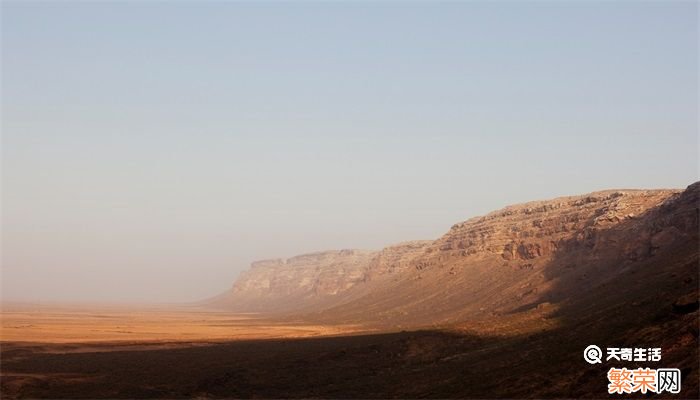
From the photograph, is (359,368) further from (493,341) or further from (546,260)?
(546,260)

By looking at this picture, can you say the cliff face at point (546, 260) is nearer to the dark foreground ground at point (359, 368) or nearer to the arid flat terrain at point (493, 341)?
the arid flat terrain at point (493, 341)

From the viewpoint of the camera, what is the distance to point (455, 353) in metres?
44.6

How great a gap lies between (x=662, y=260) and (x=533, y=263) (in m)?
35.4

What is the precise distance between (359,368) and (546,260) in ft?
159

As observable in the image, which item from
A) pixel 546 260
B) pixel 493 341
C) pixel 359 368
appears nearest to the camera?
pixel 359 368

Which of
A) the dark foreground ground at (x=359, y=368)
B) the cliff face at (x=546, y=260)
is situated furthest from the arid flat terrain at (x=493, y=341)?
the cliff face at (x=546, y=260)

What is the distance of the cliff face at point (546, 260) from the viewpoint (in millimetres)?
56062

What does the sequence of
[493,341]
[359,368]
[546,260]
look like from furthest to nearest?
[546,260], [493,341], [359,368]

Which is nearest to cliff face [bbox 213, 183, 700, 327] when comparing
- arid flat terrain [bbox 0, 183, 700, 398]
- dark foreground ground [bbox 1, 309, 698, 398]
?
arid flat terrain [bbox 0, 183, 700, 398]

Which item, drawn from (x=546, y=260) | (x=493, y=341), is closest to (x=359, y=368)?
(x=493, y=341)

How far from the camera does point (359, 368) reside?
43.2 m

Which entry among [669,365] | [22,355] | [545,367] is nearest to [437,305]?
[22,355]

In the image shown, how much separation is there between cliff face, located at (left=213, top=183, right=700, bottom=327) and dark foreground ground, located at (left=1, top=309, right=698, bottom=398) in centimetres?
752

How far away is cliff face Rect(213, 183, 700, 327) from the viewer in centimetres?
5606
